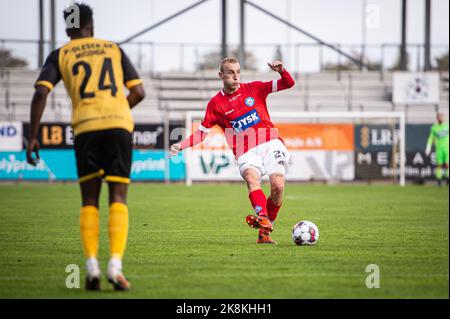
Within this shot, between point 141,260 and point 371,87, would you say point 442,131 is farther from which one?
point 141,260

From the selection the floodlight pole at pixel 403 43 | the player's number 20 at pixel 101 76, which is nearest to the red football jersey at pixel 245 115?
the player's number 20 at pixel 101 76

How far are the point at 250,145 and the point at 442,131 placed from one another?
18242 mm

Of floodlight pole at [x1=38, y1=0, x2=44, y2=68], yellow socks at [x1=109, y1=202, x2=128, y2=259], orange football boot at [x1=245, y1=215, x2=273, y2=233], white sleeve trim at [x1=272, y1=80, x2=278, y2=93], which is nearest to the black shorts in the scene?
yellow socks at [x1=109, y1=202, x2=128, y2=259]

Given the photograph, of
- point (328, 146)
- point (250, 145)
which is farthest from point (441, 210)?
point (328, 146)

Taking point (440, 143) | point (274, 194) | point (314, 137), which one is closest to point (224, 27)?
point (314, 137)

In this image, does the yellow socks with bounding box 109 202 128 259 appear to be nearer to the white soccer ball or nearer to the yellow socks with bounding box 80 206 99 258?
the yellow socks with bounding box 80 206 99 258

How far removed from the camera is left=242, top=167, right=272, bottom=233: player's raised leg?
9.72m

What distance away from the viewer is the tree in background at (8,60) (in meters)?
35.4

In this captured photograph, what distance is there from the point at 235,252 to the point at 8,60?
A: 28.3 metres

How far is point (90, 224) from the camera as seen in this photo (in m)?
6.84

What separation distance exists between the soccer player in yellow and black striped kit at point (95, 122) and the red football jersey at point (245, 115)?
345 cm

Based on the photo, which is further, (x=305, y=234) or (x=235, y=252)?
(x=305, y=234)

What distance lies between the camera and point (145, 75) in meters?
36.6

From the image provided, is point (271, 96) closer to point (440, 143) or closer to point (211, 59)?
point (211, 59)
